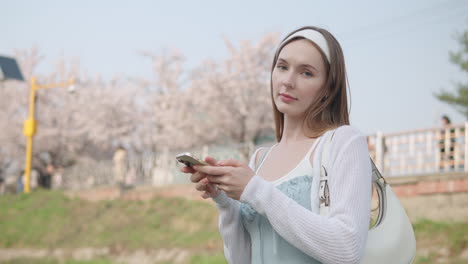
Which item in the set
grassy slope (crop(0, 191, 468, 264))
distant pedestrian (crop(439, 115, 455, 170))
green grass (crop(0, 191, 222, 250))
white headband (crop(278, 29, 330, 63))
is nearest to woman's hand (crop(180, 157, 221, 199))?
white headband (crop(278, 29, 330, 63))

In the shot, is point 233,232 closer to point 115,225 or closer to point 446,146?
point 446,146

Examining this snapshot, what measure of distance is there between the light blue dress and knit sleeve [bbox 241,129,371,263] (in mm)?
83

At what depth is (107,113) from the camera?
26.1 m

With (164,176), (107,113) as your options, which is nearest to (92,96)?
(107,113)

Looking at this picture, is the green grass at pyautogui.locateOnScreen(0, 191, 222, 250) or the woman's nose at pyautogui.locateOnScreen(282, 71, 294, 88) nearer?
the woman's nose at pyautogui.locateOnScreen(282, 71, 294, 88)

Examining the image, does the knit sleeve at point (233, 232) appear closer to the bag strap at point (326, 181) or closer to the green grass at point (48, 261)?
the bag strap at point (326, 181)

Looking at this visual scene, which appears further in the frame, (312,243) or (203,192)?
(203,192)

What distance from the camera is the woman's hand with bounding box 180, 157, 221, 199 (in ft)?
4.42

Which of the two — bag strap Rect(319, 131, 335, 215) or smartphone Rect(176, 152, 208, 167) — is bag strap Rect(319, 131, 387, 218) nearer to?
bag strap Rect(319, 131, 335, 215)

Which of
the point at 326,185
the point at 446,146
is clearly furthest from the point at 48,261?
the point at 326,185

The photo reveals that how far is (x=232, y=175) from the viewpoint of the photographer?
129cm

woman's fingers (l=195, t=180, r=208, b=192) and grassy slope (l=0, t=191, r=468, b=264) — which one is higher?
woman's fingers (l=195, t=180, r=208, b=192)

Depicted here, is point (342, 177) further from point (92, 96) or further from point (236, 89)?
point (92, 96)

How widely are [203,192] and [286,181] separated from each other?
0.25 m
